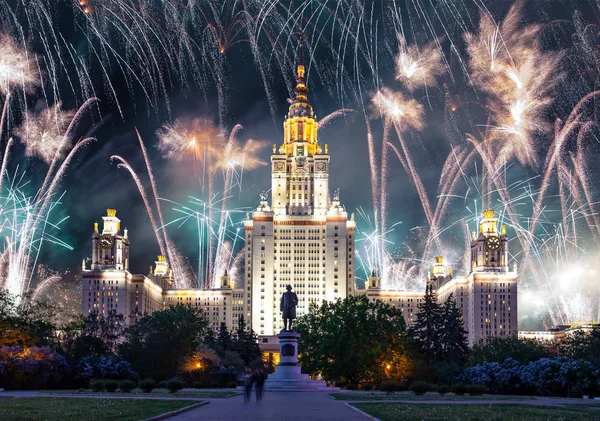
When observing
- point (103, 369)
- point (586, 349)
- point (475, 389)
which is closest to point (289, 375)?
point (475, 389)

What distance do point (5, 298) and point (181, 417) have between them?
72178 millimetres

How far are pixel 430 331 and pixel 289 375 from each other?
165ft

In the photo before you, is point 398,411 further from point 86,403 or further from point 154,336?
point 154,336

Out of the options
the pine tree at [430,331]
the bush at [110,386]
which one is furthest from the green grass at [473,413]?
the pine tree at [430,331]

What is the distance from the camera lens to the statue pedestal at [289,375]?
3022 inches

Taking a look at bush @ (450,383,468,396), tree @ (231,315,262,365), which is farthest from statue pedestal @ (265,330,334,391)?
tree @ (231,315,262,365)

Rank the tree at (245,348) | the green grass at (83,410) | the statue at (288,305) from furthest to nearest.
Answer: the tree at (245,348) → the statue at (288,305) → the green grass at (83,410)

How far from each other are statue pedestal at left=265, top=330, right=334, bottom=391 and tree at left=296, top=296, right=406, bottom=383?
56.7 ft

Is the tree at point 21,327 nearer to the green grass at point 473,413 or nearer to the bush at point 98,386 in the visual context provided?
the bush at point 98,386

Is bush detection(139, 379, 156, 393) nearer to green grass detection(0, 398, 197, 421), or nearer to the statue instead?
the statue

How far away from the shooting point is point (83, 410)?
43.7m

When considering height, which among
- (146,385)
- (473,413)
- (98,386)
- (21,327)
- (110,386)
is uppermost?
(21,327)

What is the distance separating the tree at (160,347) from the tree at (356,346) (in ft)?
50.5

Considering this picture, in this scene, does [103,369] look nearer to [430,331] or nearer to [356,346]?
[356,346]
